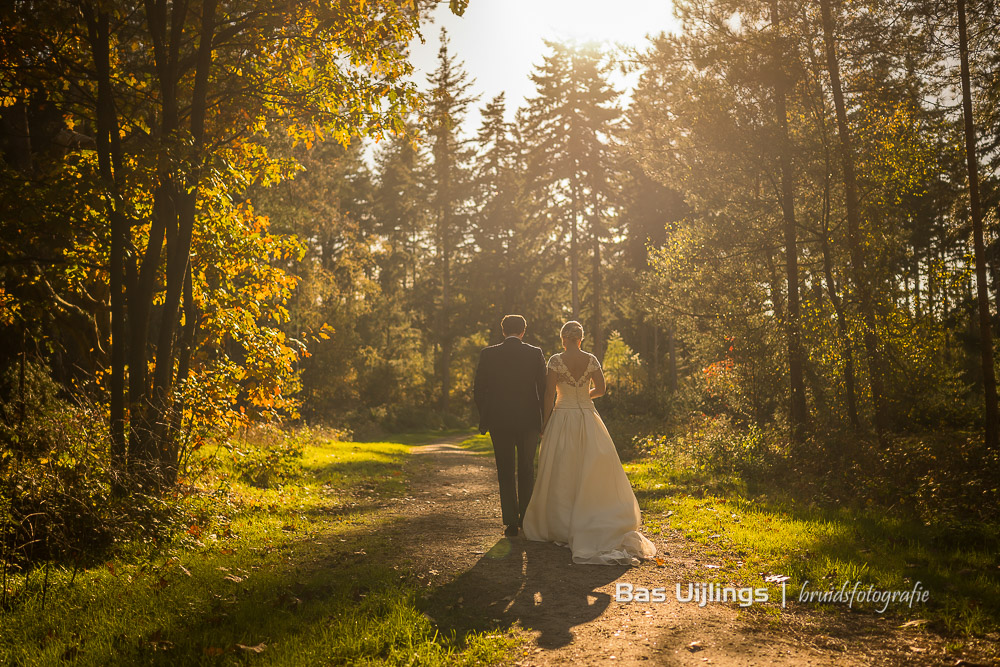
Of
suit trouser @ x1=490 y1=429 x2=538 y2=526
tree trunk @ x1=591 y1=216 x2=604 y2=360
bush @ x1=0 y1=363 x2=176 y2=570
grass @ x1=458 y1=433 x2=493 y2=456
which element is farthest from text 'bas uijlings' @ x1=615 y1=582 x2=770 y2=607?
tree trunk @ x1=591 y1=216 x2=604 y2=360

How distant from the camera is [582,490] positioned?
291 inches

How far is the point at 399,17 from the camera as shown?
967 centimetres

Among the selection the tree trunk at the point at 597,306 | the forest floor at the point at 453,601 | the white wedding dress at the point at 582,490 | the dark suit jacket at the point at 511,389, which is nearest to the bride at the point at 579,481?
the white wedding dress at the point at 582,490

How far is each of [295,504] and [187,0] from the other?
7.26 meters

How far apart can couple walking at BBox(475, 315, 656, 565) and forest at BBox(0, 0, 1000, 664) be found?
3477mm

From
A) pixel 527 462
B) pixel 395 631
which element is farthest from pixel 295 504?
pixel 395 631

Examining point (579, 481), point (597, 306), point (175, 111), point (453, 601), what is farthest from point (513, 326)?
point (597, 306)

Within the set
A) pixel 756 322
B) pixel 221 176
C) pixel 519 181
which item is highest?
pixel 519 181

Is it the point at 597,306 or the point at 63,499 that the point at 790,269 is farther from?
the point at 597,306

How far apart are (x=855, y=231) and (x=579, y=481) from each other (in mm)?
8266

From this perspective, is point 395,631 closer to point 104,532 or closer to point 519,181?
point 104,532

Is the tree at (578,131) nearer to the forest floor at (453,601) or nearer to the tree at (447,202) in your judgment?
the tree at (447,202)

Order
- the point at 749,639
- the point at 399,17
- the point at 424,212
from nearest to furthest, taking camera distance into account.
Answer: the point at 749,639 → the point at 399,17 → the point at 424,212

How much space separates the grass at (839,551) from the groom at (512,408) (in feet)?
6.22
